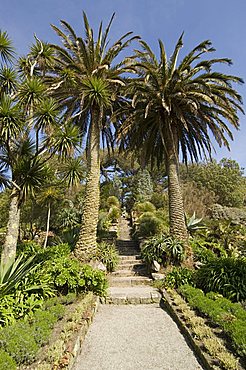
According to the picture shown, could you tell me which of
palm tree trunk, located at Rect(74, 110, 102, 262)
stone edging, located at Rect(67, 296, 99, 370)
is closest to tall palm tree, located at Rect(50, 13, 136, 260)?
palm tree trunk, located at Rect(74, 110, 102, 262)

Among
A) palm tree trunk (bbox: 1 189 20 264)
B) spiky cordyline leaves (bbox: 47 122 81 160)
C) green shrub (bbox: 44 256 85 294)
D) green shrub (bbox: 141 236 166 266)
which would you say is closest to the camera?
green shrub (bbox: 44 256 85 294)

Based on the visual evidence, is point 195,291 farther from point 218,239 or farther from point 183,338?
point 218,239

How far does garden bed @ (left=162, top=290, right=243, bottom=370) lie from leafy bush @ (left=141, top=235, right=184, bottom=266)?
2989mm

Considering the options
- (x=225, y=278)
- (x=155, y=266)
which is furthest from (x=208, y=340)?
(x=155, y=266)

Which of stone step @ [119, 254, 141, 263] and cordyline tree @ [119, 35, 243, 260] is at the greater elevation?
cordyline tree @ [119, 35, 243, 260]

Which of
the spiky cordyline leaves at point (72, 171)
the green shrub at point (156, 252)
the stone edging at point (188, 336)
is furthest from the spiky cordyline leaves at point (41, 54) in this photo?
the stone edging at point (188, 336)

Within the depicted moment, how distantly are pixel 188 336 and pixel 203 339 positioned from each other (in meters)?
0.57

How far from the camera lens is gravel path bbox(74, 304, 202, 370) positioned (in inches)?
156

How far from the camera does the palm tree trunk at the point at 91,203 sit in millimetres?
9852

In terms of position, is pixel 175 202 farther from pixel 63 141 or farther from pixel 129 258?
pixel 63 141

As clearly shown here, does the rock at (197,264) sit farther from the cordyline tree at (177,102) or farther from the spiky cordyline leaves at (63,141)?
the spiky cordyline leaves at (63,141)

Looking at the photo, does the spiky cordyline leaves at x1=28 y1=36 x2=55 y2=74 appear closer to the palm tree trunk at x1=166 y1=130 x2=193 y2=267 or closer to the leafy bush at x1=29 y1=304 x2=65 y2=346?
the palm tree trunk at x1=166 y1=130 x2=193 y2=267

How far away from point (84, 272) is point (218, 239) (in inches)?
321

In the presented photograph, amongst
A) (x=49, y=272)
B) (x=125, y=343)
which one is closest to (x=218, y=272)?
(x=125, y=343)
